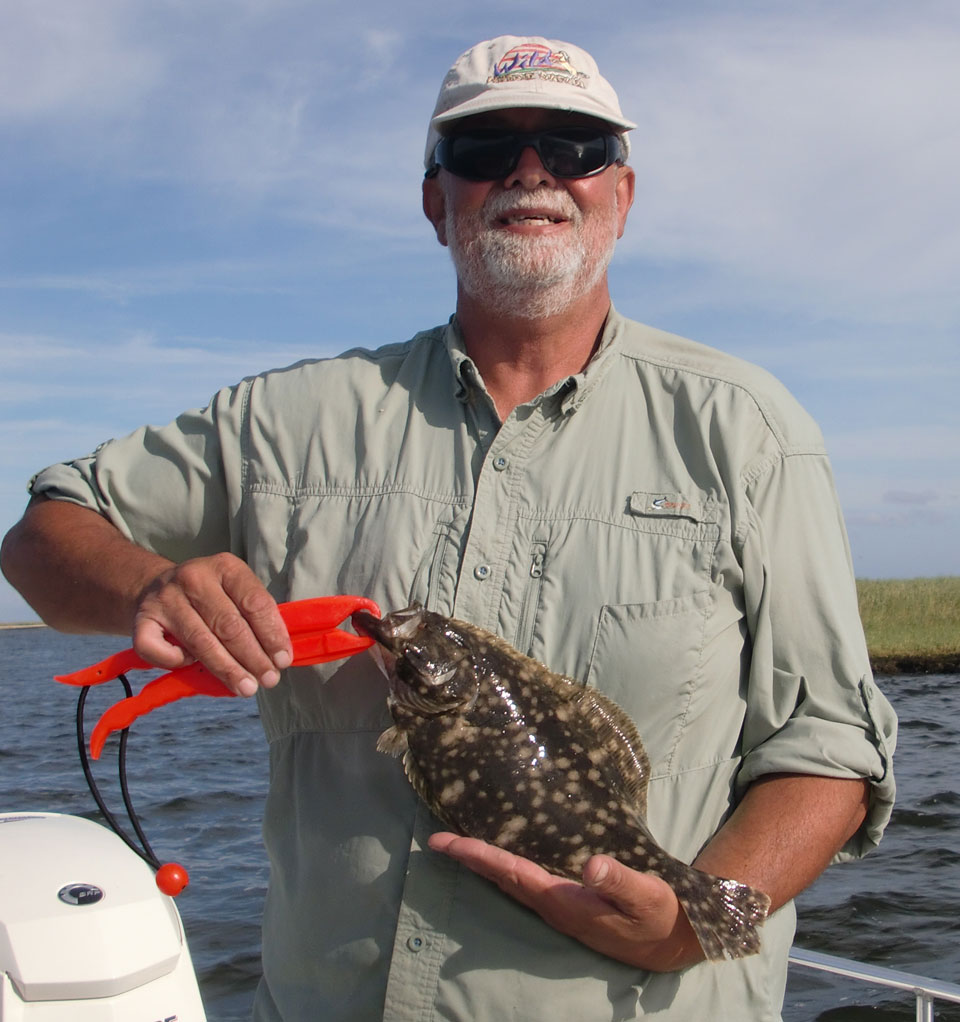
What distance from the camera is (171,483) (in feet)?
10.7

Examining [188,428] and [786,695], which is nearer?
[786,695]

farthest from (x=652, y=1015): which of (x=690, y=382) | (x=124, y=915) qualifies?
(x=690, y=382)

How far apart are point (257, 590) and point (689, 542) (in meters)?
1.16

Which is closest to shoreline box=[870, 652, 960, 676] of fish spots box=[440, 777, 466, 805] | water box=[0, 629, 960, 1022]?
water box=[0, 629, 960, 1022]

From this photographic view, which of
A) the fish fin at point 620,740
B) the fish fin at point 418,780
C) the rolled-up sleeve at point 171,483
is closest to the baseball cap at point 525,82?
the rolled-up sleeve at point 171,483

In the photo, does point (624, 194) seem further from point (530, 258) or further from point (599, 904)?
point (599, 904)

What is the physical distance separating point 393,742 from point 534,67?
2074 millimetres

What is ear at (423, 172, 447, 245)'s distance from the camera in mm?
3719

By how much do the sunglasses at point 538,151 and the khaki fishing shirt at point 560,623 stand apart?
0.60 m

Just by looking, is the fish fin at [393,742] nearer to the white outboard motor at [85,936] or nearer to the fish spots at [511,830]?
the fish spots at [511,830]

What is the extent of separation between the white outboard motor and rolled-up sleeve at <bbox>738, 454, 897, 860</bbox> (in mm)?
1582

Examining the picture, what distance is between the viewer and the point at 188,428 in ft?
10.9

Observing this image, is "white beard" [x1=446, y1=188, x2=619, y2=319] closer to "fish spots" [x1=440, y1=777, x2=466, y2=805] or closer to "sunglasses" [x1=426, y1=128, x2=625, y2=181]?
"sunglasses" [x1=426, y1=128, x2=625, y2=181]

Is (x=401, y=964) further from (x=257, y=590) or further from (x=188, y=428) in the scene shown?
(x=188, y=428)
